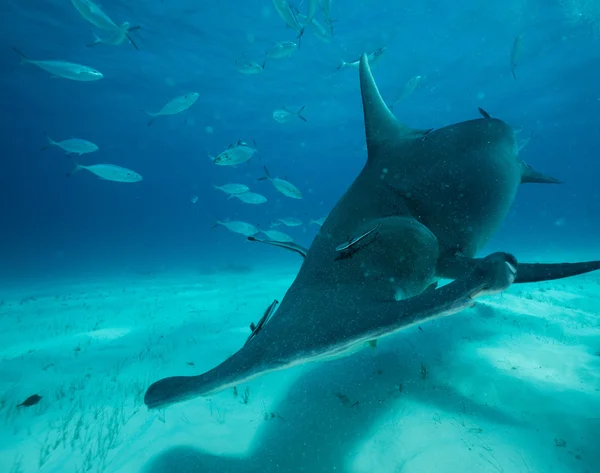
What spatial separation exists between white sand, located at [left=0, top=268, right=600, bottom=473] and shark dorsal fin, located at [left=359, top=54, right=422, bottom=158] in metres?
2.74

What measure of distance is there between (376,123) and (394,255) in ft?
6.27

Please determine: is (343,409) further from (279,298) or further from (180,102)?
(180,102)

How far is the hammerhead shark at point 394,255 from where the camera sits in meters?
1.44

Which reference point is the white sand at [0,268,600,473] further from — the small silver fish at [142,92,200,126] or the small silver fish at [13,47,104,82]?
the small silver fish at [13,47,104,82]

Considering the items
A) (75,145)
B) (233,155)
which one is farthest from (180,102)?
(75,145)

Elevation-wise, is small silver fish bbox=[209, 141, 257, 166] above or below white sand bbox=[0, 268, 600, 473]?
above

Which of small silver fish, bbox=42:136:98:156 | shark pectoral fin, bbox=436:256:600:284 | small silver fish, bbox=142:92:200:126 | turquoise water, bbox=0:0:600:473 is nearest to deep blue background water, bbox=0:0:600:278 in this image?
turquoise water, bbox=0:0:600:473

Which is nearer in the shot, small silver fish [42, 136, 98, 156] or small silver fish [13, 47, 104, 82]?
small silver fish [13, 47, 104, 82]

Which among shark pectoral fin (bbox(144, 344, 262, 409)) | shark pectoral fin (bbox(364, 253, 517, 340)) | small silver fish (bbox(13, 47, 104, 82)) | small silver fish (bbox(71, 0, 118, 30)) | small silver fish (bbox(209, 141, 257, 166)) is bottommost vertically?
small silver fish (bbox(209, 141, 257, 166))

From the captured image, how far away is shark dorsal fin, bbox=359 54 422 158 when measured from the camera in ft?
11.2

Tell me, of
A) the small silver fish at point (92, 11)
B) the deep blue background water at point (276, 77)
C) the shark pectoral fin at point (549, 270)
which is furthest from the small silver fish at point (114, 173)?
the shark pectoral fin at point (549, 270)

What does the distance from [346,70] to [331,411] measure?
98.3 ft

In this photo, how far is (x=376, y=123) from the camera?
3.49 m

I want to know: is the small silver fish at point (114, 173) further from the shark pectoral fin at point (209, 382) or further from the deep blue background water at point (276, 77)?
the shark pectoral fin at point (209, 382)
